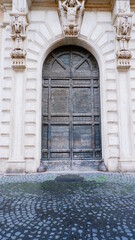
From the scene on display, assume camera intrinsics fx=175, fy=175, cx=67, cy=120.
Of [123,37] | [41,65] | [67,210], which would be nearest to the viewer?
[67,210]

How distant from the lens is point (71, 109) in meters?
7.52

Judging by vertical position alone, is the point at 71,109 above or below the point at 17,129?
above

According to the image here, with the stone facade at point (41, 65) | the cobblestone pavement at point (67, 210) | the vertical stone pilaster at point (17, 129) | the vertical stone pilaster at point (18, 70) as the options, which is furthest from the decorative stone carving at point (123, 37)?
the cobblestone pavement at point (67, 210)

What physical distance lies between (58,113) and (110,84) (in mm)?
2459

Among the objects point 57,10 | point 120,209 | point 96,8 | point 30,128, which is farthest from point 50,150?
point 96,8

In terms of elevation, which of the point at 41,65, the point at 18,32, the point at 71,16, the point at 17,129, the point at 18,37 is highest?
the point at 71,16

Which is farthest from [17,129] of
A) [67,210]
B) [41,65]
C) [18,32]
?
[67,210]

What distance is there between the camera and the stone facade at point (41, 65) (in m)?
6.67

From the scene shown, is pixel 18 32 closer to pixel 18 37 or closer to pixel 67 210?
pixel 18 37

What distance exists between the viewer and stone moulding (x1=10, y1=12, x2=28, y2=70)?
680cm

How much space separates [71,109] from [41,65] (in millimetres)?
2213

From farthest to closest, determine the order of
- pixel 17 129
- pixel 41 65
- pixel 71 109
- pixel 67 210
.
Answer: pixel 71 109, pixel 41 65, pixel 17 129, pixel 67 210

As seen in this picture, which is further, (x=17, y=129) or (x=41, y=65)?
(x=41, y=65)

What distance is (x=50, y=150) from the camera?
7.26m
